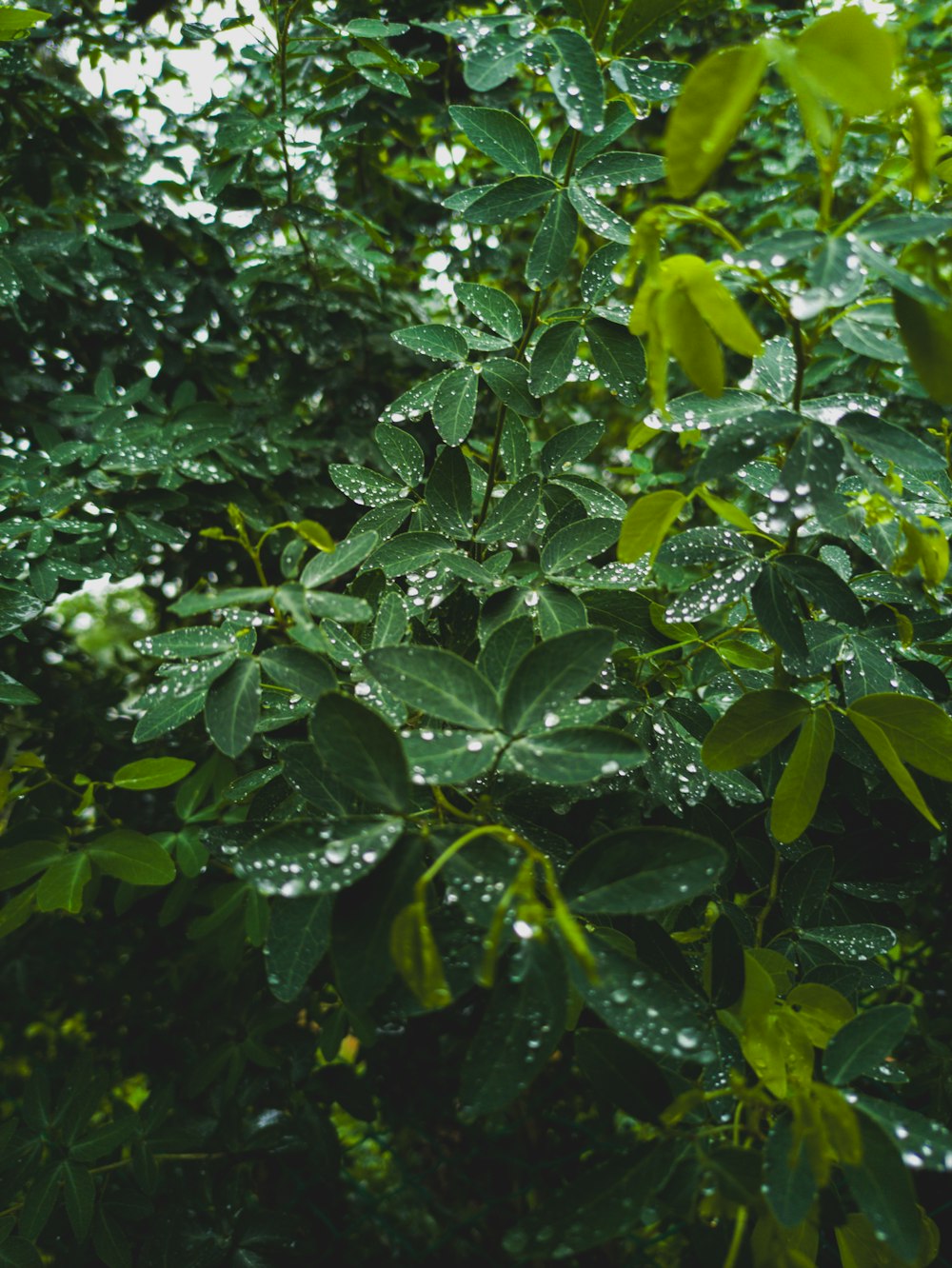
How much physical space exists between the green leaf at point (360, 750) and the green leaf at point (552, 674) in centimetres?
12

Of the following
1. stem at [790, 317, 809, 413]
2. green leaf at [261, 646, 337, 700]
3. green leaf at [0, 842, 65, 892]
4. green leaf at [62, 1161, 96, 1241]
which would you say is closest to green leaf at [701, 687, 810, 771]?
stem at [790, 317, 809, 413]

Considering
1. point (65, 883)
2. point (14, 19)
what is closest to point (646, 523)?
point (65, 883)

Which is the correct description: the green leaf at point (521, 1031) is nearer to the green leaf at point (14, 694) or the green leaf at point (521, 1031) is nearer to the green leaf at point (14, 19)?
the green leaf at point (14, 694)

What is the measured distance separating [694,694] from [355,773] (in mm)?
787

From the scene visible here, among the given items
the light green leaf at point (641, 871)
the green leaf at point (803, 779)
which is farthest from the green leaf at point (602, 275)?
the light green leaf at point (641, 871)

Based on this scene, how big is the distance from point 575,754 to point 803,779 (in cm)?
33

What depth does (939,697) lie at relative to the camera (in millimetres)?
1067

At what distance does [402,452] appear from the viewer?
3.68 ft

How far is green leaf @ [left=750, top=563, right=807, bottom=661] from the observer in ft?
2.74

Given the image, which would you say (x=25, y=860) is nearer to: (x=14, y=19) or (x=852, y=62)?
(x=14, y=19)

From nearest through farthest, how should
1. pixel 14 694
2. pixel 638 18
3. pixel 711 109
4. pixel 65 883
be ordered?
pixel 711 109 < pixel 638 18 < pixel 65 883 < pixel 14 694

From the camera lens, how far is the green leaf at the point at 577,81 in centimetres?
85

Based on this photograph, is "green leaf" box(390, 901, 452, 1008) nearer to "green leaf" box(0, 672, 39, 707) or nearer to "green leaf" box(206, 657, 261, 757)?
"green leaf" box(206, 657, 261, 757)

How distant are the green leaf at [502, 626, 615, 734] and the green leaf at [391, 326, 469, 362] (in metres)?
0.55
